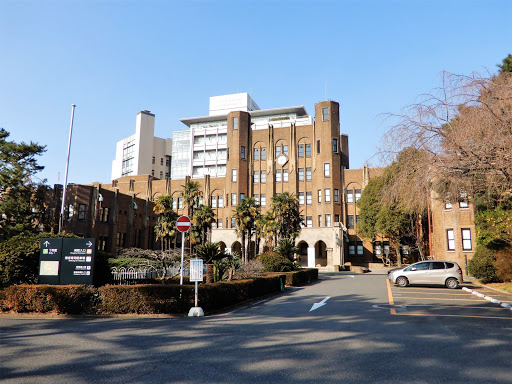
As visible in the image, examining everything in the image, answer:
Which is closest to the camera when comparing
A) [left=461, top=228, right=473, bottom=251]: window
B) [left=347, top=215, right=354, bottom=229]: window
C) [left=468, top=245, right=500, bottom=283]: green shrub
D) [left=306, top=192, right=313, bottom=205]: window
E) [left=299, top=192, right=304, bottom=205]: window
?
[left=468, top=245, right=500, bottom=283]: green shrub

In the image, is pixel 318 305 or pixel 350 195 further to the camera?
pixel 350 195

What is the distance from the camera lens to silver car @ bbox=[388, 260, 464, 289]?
2172cm

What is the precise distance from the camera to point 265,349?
739 centimetres

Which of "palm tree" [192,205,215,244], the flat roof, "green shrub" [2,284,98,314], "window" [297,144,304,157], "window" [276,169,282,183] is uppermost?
the flat roof

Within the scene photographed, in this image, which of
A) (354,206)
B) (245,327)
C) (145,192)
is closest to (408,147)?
(245,327)

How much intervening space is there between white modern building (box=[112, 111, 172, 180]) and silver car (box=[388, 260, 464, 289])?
78.3 metres

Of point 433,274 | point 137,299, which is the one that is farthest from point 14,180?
point 433,274

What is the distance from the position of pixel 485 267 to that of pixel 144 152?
81.6m

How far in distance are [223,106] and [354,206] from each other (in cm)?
5069

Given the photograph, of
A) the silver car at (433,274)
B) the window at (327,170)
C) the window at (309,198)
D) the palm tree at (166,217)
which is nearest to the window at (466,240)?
the silver car at (433,274)

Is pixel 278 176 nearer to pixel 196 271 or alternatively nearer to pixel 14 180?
pixel 14 180

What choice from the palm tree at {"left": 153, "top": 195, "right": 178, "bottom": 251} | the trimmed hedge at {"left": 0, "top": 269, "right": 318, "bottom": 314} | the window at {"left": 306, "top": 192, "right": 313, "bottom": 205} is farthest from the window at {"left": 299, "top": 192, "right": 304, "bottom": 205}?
the trimmed hedge at {"left": 0, "top": 269, "right": 318, "bottom": 314}

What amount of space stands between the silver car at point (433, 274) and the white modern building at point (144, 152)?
7834 centimetres

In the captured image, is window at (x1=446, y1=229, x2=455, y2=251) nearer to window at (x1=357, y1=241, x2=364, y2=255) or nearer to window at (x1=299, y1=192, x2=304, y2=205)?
window at (x1=357, y1=241, x2=364, y2=255)
